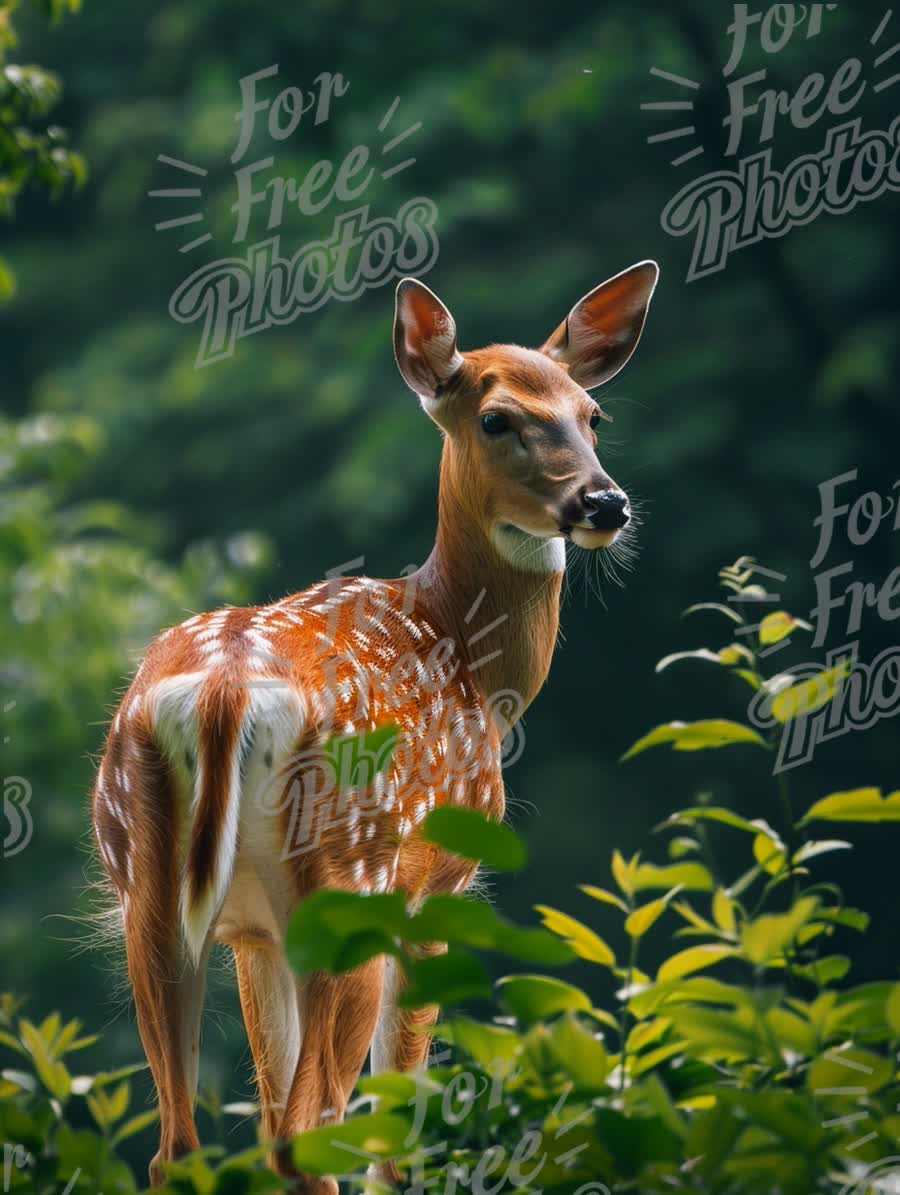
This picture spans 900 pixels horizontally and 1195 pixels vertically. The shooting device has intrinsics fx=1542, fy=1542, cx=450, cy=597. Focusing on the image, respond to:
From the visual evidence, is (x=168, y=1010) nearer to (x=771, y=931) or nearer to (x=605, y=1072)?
(x=605, y=1072)

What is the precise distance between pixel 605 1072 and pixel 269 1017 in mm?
1294

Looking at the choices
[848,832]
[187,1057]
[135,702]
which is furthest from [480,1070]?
[848,832]

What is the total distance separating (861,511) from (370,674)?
242 inches

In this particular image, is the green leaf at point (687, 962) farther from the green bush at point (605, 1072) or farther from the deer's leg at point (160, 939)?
the deer's leg at point (160, 939)

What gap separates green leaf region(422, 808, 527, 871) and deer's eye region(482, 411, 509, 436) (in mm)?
1413

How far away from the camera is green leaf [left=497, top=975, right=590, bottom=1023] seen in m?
1.54

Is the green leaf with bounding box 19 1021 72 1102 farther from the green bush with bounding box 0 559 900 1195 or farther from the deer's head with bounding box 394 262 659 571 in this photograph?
the deer's head with bounding box 394 262 659 571

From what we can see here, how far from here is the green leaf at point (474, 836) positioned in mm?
1421

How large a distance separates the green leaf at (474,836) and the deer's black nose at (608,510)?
117 cm

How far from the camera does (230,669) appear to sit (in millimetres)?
2240

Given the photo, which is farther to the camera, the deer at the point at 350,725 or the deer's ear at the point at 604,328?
the deer's ear at the point at 604,328

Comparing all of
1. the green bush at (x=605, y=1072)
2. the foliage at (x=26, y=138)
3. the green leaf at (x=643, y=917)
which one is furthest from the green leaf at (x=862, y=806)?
the foliage at (x=26, y=138)

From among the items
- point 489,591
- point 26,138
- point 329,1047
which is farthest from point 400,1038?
point 26,138

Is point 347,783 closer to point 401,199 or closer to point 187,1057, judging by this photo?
point 187,1057
